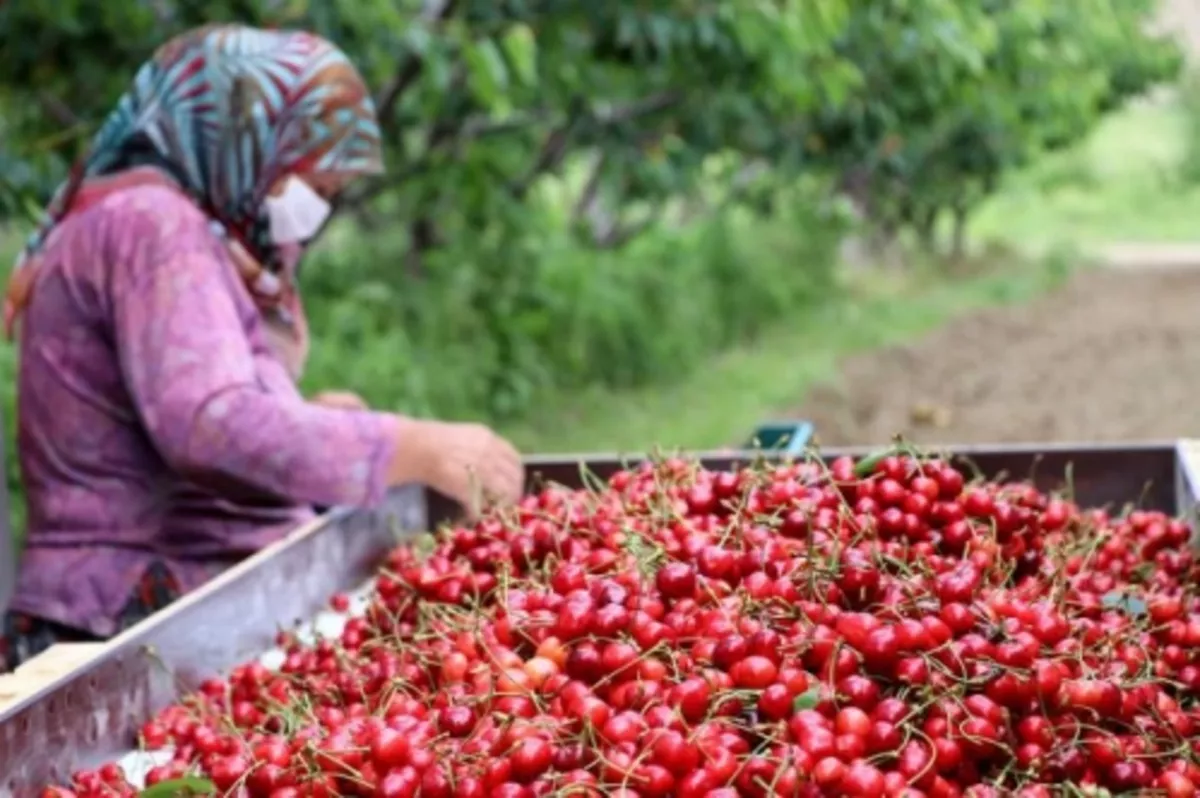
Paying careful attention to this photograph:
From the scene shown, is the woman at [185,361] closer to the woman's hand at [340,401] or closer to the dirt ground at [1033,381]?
the woman's hand at [340,401]

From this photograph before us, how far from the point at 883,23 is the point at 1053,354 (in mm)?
7304

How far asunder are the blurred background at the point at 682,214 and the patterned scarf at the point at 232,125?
154cm

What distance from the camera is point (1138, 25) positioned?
23328mm

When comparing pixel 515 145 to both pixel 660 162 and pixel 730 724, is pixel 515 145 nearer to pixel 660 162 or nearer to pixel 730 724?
pixel 660 162

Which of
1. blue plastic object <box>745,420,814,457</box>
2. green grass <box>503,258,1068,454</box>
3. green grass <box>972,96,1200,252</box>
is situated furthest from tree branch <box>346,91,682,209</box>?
green grass <box>972,96,1200,252</box>

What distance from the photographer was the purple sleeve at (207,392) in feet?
11.9

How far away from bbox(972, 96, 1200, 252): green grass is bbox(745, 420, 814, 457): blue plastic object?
24202mm

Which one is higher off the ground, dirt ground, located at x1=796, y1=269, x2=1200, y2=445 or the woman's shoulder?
the woman's shoulder

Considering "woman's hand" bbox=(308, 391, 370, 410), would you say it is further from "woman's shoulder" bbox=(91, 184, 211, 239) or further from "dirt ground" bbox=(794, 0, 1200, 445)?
"dirt ground" bbox=(794, 0, 1200, 445)

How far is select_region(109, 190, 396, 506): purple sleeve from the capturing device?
3635 millimetres

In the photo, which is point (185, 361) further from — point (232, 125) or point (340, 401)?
point (340, 401)

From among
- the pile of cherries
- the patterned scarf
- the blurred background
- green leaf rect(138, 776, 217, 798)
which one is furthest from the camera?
the blurred background

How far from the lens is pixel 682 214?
20.3 metres

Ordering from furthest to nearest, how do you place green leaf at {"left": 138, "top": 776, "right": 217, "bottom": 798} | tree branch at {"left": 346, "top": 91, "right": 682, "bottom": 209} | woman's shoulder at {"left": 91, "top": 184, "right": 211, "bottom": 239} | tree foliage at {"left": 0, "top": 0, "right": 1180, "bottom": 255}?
tree branch at {"left": 346, "top": 91, "right": 682, "bottom": 209} < tree foliage at {"left": 0, "top": 0, "right": 1180, "bottom": 255} < woman's shoulder at {"left": 91, "top": 184, "right": 211, "bottom": 239} < green leaf at {"left": 138, "top": 776, "right": 217, "bottom": 798}
